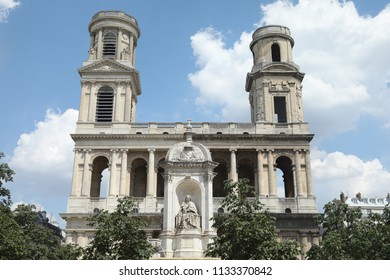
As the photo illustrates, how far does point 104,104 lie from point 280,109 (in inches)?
888

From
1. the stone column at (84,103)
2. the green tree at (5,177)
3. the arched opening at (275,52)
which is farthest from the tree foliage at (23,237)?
the arched opening at (275,52)

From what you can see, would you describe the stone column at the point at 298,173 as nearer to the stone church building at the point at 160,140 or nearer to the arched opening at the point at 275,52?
the stone church building at the point at 160,140

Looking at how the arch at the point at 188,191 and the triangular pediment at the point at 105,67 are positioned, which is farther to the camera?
the triangular pediment at the point at 105,67

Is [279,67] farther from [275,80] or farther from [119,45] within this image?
[119,45]

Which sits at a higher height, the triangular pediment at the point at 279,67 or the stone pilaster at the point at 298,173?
the triangular pediment at the point at 279,67

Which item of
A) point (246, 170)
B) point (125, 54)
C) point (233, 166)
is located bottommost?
point (233, 166)

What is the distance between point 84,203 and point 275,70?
1126 inches

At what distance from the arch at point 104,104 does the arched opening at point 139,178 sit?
6.44 m

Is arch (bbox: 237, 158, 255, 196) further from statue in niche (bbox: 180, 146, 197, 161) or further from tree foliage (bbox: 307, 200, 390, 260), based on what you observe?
statue in niche (bbox: 180, 146, 197, 161)

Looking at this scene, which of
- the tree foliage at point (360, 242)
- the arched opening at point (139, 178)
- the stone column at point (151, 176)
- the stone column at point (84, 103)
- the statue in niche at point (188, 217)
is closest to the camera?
the statue in niche at point (188, 217)

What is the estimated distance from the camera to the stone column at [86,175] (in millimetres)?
48594

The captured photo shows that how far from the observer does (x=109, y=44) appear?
56.8m

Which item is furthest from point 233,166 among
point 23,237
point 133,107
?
point 23,237
